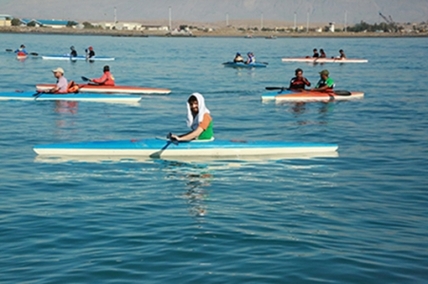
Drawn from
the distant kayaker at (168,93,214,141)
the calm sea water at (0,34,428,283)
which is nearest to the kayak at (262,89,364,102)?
the calm sea water at (0,34,428,283)

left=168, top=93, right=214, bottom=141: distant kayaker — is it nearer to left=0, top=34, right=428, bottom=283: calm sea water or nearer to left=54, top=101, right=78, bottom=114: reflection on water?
left=0, top=34, right=428, bottom=283: calm sea water

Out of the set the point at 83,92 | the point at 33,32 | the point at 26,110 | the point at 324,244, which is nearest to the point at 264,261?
the point at 324,244

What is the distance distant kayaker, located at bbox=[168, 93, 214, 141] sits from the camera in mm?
14492

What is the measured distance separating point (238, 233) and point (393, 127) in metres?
→ 13.2

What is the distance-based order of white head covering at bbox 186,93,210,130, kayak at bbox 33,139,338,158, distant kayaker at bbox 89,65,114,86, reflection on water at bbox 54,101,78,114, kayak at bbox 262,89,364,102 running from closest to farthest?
1. white head covering at bbox 186,93,210,130
2. kayak at bbox 33,139,338,158
3. reflection on water at bbox 54,101,78,114
4. kayak at bbox 262,89,364,102
5. distant kayaker at bbox 89,65,114,86

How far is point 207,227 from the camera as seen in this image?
35.5ft

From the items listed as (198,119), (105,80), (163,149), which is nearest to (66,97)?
(105,80)

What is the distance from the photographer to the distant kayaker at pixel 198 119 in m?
14.5

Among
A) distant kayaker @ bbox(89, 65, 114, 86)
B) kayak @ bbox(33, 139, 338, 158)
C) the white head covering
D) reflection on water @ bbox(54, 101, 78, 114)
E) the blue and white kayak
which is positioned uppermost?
the white head covering

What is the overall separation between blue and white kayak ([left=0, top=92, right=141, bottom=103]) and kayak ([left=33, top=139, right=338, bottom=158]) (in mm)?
10498

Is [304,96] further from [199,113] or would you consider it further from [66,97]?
[199,113]

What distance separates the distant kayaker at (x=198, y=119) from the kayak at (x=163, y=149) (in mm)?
164

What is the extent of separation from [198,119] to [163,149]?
121 centimetres

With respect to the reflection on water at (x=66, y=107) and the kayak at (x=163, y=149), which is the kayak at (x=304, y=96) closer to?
the reflection on water at (x=66, y=107)
